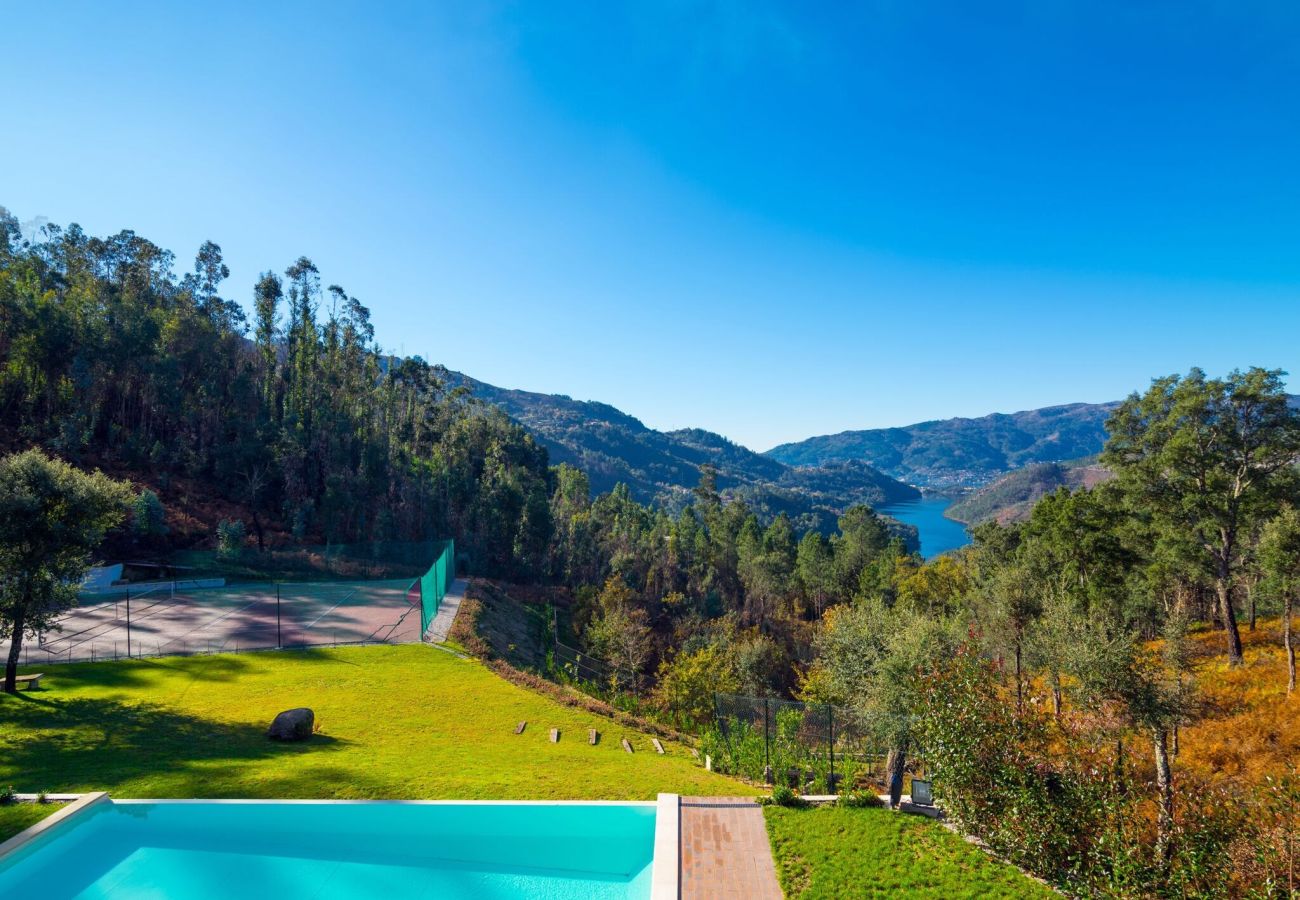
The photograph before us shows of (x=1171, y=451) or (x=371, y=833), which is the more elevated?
(x=1171, y=451)

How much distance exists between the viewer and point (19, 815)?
1110 cm

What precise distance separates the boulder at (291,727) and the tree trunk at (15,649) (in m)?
7.58

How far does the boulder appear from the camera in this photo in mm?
15539

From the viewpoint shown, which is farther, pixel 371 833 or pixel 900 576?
pixel 900 576

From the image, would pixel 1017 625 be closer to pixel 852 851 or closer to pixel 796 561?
pixel 852 851

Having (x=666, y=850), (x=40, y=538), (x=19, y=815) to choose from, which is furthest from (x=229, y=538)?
(x=666, y=850)

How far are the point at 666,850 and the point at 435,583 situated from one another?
23892 mm

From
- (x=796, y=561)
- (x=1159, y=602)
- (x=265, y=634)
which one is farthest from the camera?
(x=796, y=561)

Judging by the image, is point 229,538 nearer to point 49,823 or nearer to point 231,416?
point 231,416

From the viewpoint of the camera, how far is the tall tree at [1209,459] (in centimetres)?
2717

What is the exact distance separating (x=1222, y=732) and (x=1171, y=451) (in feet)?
45.9

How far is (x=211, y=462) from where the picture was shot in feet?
171

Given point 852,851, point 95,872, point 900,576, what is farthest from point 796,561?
point 95,872

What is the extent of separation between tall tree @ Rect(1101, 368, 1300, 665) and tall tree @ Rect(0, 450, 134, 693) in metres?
44.0
